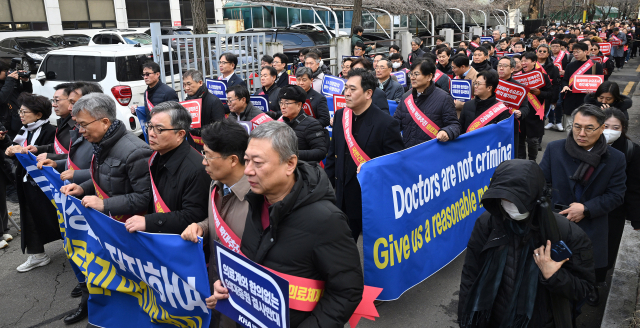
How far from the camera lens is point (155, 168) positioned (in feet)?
10.2

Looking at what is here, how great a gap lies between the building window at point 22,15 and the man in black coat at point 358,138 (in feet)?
94.6

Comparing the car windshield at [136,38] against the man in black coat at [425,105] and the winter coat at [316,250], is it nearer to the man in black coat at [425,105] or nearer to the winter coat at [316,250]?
the man in black coat at [425,105]

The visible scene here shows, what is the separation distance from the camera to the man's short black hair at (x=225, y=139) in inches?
103

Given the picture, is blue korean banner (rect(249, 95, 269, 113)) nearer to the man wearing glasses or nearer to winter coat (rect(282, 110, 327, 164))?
winter coat (rect(282, 110, 327, 164))

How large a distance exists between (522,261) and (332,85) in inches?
222

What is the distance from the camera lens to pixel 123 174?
335cm

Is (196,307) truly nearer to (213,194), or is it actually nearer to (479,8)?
(213,194)

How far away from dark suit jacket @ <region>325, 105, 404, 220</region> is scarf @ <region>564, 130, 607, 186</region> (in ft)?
4.21

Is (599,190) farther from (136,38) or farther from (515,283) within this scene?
(136,38)

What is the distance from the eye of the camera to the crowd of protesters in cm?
Answer: 212

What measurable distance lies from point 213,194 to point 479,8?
27.3 meters

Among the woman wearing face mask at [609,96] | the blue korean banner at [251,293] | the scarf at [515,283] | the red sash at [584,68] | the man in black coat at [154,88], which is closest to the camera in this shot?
the blue korean banner at [251,293]

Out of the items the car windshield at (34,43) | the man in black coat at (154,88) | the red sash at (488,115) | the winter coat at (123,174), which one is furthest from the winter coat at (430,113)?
the car windshield at (34,43)

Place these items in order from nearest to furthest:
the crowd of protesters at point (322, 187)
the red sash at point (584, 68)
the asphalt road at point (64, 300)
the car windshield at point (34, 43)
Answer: the crowd of protesters at point (322, 187) < the asphalt road at point (64, 300) < the red sash at point (584, 68) < the car windshield at point (34, 43)
